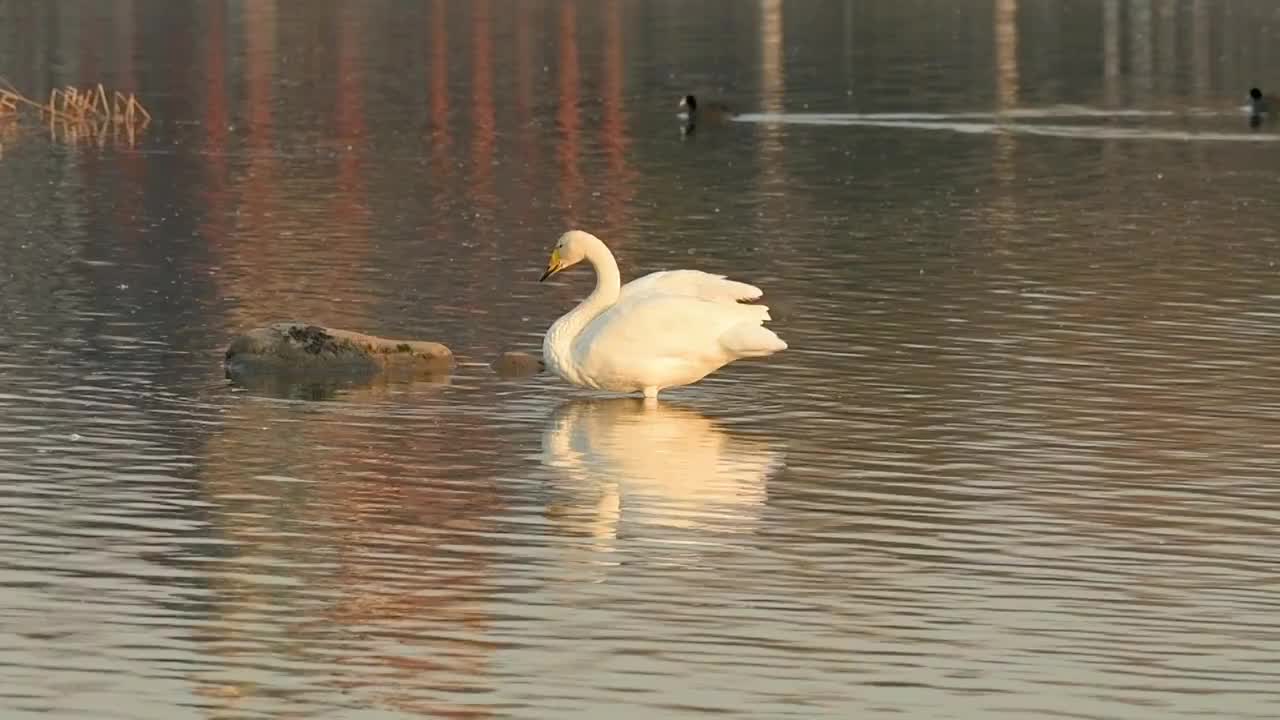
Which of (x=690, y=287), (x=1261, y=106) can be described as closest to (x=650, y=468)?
(x=690, y=287)

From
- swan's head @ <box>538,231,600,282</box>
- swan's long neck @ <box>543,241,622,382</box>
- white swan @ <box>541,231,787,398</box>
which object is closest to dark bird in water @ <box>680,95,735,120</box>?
swan's head @ <box>538,231,600,282</box>

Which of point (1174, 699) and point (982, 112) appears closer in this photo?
point (1174, 699)

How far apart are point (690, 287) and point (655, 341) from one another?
0.83 m

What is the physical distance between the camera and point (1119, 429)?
2194 centimetres

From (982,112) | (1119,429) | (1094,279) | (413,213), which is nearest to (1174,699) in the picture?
(1119,429)

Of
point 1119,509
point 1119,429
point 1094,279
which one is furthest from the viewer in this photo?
point 1094,279

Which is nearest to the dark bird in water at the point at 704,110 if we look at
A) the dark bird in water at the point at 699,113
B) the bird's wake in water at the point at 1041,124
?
the dark bird in water at the point at 699,113

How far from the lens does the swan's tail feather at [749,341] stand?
74.2 feet

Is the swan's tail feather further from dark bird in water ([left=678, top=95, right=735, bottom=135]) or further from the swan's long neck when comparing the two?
dark bird in water ([left=678, top=95, right=735, bottom=135])

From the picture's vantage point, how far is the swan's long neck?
22.8 metres

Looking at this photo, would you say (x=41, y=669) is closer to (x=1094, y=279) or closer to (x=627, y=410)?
(x=627, y=410)

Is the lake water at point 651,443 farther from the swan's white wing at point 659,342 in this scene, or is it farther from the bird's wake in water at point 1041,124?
the bird's wake in water at point 1041,124

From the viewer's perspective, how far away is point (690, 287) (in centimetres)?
2331

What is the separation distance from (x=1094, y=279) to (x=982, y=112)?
25.8 metres
